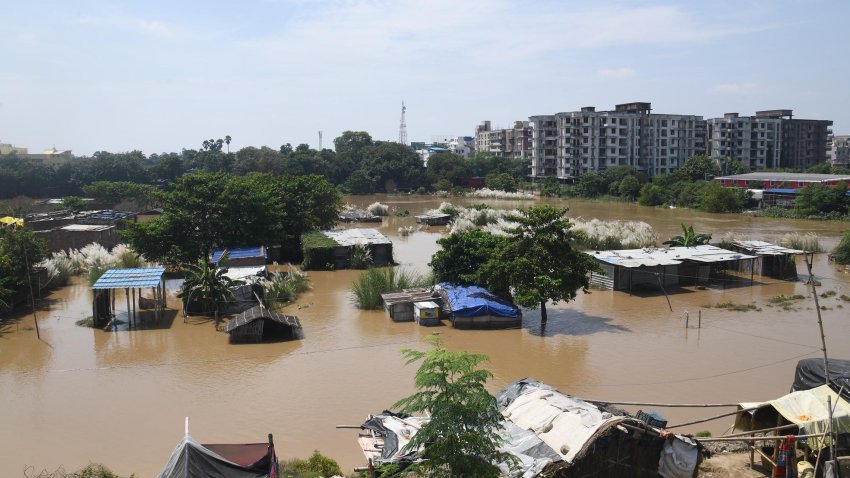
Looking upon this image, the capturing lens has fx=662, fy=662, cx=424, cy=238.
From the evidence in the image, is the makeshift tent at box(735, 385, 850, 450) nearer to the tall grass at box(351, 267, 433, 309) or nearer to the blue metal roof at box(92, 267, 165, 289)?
the tall grass at box(351, 267, 433, 309)

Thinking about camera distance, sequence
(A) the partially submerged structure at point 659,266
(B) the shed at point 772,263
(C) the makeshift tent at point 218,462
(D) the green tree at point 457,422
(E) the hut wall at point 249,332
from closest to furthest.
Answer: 1. (D) the green tree at point 457,422
2. (C) the makeshift tent at point 218,462
3. (E) the hut wall at point 249,332
4. (A) the partially submerged structure at point 659,266
5. (B) the shed at point 772,263

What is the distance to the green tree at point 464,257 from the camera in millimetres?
20000

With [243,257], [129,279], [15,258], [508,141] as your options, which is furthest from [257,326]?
[508,141]

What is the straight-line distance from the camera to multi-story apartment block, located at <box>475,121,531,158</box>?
93.2 meters

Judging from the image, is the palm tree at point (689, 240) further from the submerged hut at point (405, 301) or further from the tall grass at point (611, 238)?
the submerged hut at point (405, 301)

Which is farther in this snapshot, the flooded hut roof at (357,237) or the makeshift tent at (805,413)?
the flooded hut roof at (357,237)

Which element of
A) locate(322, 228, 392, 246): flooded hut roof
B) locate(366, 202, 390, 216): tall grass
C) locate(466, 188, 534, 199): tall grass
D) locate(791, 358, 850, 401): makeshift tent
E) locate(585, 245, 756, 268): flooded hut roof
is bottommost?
locate(791, 358, 850, 401): makeshift tent

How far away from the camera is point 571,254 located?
18234 mm

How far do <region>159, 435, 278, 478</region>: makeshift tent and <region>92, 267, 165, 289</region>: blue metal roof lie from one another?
36.8 feet

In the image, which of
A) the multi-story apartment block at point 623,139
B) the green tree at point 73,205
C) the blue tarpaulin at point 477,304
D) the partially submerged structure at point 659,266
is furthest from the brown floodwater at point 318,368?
the multi-story apartment block at point 623,139

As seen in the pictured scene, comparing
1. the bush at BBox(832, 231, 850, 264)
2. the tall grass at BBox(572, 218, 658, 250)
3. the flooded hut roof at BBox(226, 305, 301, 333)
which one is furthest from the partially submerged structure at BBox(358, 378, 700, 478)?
the bush at BBox(832, 231, 850, 264)

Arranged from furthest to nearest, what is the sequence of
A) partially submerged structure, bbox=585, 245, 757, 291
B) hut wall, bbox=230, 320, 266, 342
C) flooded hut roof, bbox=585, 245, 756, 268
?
partially submerged structure, bbox=585, 245, 757, 291 < flooded hut roof, bbox=585, 245, 756, 268 < hut wall, bbox=230, 320, 266, 342

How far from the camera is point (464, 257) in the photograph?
2027 cm

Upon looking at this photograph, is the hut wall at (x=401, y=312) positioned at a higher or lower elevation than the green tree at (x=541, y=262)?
lower
